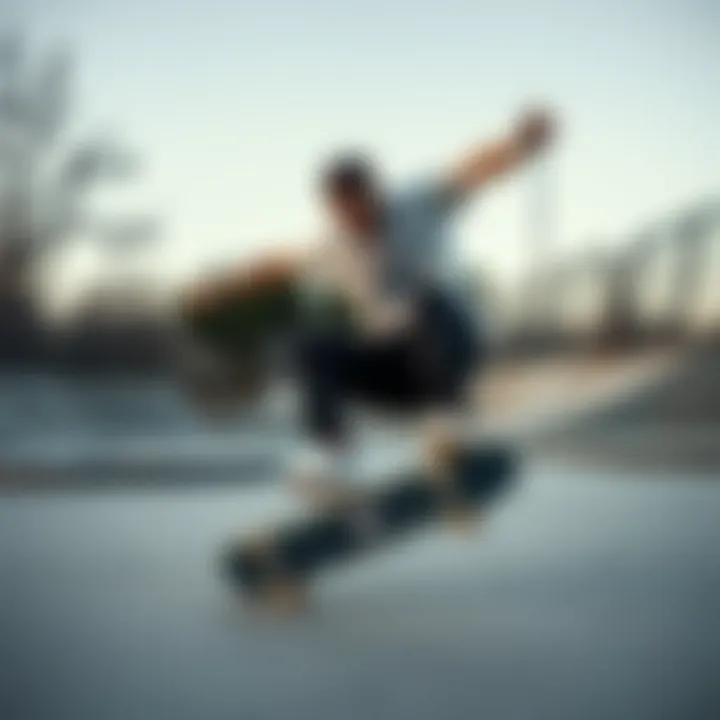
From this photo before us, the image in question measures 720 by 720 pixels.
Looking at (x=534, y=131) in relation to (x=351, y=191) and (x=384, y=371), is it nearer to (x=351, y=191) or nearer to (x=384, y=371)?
(x=351, y=191)

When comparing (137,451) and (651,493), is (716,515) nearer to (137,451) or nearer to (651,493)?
(651,493)

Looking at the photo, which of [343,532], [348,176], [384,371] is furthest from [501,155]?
[343,532]

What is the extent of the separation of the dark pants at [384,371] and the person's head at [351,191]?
0.12 m

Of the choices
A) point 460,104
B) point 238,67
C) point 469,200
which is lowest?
point 469,200

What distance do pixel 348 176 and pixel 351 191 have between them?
17 mm

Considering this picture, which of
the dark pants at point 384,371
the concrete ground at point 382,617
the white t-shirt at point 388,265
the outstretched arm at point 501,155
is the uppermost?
the outstretched arm at point 501,155

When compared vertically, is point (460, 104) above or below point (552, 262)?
above

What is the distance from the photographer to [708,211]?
4.83ft

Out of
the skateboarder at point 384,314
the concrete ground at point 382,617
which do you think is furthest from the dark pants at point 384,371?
the concrete ground at point 382,617

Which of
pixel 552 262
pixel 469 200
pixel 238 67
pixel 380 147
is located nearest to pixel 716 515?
pixel 552 262

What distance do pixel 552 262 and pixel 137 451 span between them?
0.52m

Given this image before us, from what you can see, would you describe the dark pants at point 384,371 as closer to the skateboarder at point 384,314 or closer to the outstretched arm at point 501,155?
the skateboarder at point 384,314

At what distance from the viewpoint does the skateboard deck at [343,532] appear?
1.40 metres

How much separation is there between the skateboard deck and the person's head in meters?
0.29
